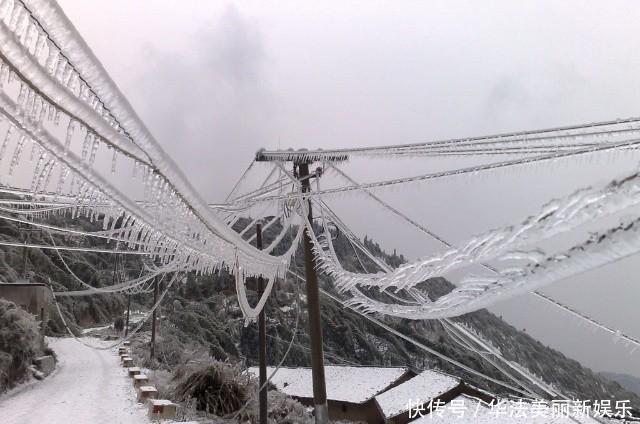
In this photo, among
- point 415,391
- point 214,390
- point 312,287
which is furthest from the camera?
point 415,391

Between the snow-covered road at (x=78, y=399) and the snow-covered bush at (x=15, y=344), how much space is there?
41 cm

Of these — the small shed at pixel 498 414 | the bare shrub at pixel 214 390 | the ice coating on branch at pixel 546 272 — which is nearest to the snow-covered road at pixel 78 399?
the bare shrub at pixel 214 390

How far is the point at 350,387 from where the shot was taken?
21.8m

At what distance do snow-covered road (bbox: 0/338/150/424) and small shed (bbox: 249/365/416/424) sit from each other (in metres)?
10.6

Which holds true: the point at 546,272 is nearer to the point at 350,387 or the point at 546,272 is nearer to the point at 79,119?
Result: the point at 79,119

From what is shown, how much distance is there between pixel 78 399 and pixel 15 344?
113 inches

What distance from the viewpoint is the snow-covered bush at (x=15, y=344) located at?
399 inches

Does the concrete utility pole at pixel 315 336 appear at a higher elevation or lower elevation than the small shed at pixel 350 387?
higher

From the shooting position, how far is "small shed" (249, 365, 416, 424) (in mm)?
20109

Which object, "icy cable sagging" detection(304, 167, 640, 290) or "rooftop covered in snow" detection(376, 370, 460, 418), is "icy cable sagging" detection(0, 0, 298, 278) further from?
"rooftop covered in snow" detection(376, 370, 460, 418)

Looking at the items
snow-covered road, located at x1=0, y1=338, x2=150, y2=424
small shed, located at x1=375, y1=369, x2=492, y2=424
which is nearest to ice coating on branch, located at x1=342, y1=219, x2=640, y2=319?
snow-covered road, located at x1=0, y1=338, x2=150, y2=424

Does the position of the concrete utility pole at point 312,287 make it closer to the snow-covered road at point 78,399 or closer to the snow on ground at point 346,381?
the snow-covered road at point 78,399

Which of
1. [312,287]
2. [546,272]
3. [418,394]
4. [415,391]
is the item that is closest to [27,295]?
[312,287]

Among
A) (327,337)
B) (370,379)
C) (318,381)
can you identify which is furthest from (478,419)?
(327,337)
